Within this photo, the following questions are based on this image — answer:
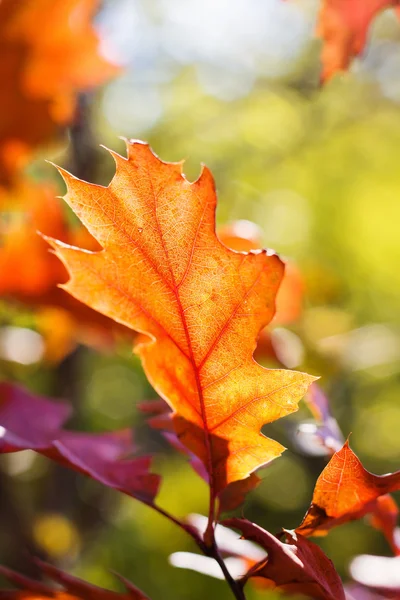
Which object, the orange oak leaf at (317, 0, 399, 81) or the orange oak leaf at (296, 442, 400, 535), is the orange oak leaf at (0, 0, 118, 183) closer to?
the orange oak leaf at (317, 0, 399, 81)

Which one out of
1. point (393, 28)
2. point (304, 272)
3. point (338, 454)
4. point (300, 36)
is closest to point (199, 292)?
point (338, 454)

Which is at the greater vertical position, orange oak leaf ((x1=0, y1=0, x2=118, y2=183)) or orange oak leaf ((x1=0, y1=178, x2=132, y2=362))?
orange oak leaf ((x1=0, y1=0, x2=118, y2=183))

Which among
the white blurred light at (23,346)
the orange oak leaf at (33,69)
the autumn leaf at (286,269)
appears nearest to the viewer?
the autumn leaf at (286,269)

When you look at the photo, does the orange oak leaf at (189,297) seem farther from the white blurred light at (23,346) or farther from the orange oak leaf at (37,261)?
the white blurred light at (23,346)

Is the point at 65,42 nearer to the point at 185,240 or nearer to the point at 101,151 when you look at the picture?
the point at 185,240

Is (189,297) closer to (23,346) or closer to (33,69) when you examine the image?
(33,69)

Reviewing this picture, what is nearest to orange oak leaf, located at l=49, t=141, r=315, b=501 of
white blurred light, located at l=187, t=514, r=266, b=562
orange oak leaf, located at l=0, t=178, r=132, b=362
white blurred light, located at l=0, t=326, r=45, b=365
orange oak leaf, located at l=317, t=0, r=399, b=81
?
white blurred light, located at l=187, t=514, r=266, b=562

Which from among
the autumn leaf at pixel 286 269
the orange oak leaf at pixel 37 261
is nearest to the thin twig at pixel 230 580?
the autumn leaf at pixel 286 269
